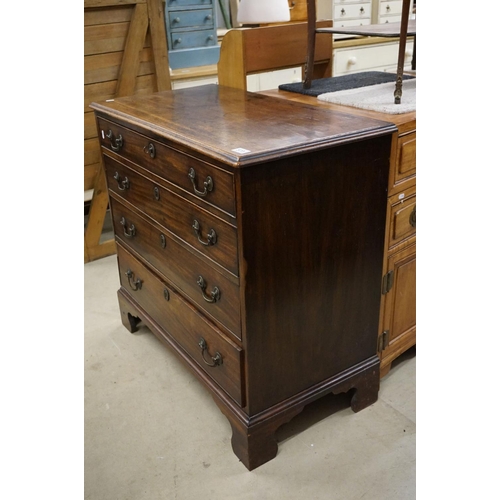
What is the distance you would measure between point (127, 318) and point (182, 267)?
28.6 inches

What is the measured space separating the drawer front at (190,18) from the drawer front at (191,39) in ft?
0.13

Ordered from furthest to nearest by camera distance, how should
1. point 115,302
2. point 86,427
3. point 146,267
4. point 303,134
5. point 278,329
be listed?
point 115,302 < point 146,267 < point 86,427 < point 278,329 < point 303,134

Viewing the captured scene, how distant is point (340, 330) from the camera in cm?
165

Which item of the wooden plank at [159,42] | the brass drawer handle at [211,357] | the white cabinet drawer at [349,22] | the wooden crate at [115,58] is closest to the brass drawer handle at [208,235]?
the brass drawer handle at [211,357]

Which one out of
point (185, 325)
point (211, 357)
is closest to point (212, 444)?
point (211, 357)

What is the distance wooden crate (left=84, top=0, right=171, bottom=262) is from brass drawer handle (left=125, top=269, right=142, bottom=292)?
2.78 feet

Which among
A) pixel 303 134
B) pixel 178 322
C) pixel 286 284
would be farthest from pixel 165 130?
pixel 178 322

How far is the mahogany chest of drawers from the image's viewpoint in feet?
4.43

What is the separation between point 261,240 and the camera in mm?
1357

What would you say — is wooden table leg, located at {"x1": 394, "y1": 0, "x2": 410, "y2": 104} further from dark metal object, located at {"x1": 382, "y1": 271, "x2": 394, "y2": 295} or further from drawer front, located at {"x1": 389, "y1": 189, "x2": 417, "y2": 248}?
dark metal object, located at {"x1": 382, "y1": 271, "x2": 394, "y2": 295}

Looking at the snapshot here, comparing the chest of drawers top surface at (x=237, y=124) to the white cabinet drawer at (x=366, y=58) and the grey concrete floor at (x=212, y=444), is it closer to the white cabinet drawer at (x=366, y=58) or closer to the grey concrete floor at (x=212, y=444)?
the grey concrete floor at (x=212, y=444)

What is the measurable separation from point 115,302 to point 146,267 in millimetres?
659

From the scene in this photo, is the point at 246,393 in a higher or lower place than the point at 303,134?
lower

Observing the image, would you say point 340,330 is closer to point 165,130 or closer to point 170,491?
point 170,491
